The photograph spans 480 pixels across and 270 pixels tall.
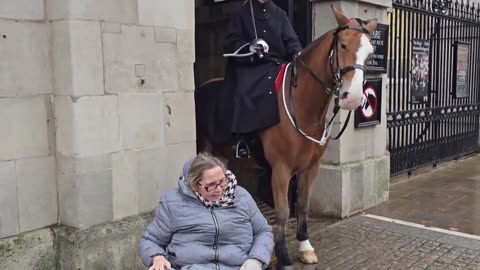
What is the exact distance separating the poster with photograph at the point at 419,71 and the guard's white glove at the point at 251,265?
665 centimetres

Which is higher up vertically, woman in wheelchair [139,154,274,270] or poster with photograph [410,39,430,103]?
poster with photograph [410,39,430,103]

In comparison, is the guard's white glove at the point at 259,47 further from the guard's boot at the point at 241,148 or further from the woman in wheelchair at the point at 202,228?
the woman in wheelchair at the point at 202,228

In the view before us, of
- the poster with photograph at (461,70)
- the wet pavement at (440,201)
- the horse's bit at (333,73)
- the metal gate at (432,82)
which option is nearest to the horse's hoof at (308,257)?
the horse's bit at (333,73)

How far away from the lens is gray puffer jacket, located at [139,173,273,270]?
291 centimetres

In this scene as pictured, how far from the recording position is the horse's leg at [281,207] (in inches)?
187

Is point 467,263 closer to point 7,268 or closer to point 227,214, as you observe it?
point 227,214

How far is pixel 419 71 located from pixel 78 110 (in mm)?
6746

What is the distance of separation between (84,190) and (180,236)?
1441mm

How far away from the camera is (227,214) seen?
297cm

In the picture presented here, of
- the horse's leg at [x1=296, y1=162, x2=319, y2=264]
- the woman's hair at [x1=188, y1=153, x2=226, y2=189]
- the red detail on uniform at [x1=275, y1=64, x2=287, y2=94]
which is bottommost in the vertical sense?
the horse's leg at [x1=296, y1=162, x2=319, y2=264]

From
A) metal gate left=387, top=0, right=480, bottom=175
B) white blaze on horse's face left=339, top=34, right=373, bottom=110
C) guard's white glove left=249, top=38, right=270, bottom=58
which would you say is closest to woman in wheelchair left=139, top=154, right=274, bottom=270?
white blaze on horse's face left=339, top=34, right=373, bottom=110

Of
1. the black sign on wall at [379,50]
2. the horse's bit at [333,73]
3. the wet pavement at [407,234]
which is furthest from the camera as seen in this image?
the black sign on wall at [379,50]

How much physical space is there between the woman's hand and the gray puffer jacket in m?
0.04

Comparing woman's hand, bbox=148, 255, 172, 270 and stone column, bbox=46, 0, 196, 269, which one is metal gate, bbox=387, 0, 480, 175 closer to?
stone column, bbox=46, 0, 196, 269
